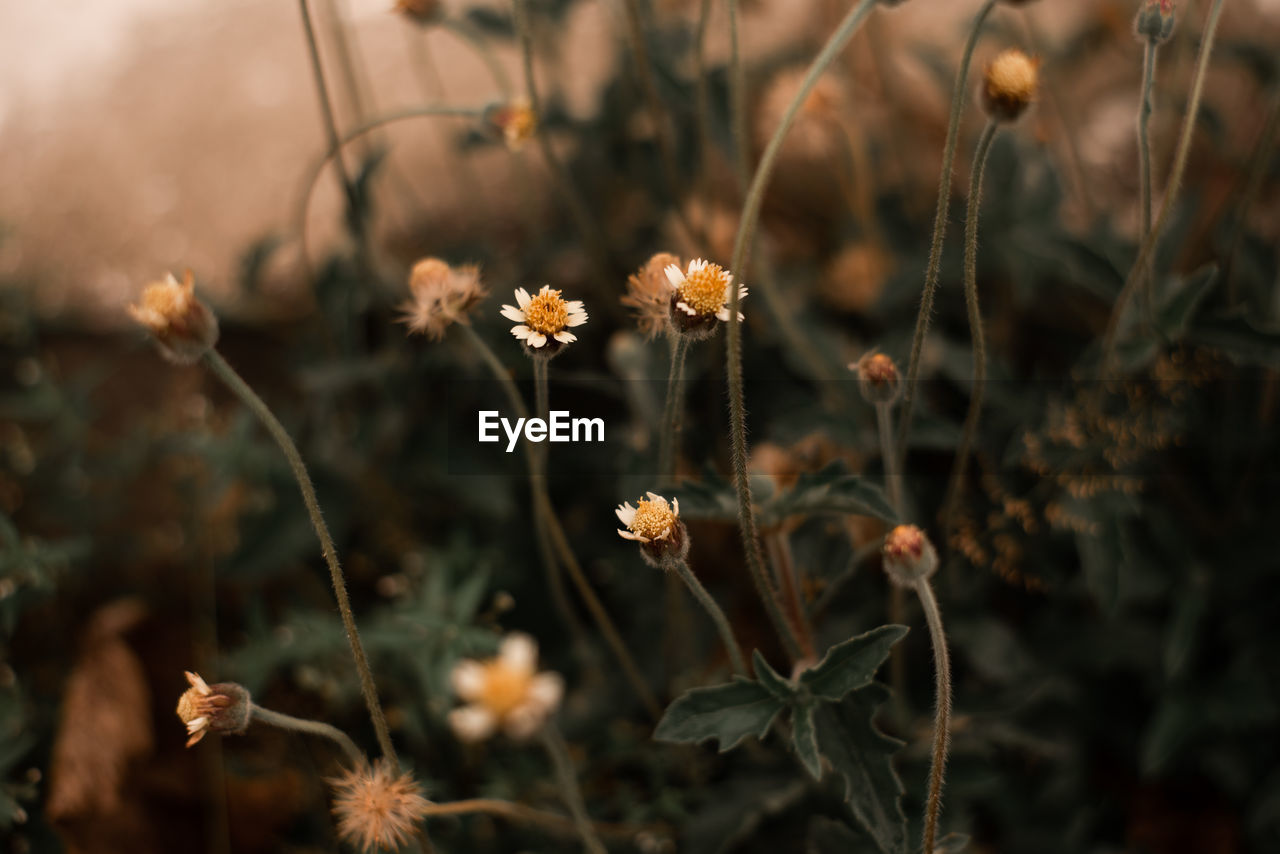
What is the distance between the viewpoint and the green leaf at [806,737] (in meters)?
0.73

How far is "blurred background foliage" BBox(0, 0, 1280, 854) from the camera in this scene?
1.07 metres

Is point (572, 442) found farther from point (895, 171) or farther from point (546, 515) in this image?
point (895, 171)

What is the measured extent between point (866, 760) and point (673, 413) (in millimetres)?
339

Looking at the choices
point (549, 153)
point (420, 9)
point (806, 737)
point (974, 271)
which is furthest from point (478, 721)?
point (420, 9)

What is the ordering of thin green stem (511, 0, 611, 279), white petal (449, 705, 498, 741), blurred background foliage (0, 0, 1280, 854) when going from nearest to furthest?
white petal (449, 705, 498, 741)
thin green stem (511, 0, 611, 279)
blurred background foliage (0, 0, 1280, 854)

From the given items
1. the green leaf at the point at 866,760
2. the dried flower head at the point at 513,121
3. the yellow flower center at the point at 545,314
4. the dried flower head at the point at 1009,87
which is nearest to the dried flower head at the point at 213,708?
the yellow flower center at the point at 545,314

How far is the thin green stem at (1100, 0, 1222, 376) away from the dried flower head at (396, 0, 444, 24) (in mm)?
790

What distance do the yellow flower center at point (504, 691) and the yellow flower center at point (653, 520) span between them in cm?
17

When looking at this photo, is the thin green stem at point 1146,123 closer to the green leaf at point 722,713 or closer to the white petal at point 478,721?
the green leaf at point 722,713

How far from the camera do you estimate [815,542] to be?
1107 millimetres

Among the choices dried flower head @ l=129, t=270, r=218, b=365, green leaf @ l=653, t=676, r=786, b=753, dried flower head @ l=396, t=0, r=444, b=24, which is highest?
dried flower head @ l=396, t=0, r=444, b=24

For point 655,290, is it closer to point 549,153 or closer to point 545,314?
point 545,314

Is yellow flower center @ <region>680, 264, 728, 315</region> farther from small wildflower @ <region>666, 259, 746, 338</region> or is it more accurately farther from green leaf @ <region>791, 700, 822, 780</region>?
green leaf @ <region>791, 700, 822, 780</region>

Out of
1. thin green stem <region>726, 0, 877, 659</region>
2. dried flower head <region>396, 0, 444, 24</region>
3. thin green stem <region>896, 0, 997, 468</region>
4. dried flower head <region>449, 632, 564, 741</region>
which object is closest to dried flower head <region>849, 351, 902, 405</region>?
thin green stem <region>896, 0, 997, 468</region>
